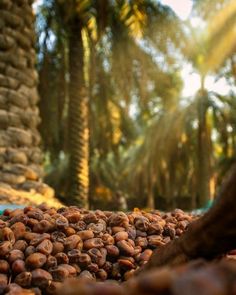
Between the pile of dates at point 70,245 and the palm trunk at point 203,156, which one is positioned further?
the palm trunk at point 203,156

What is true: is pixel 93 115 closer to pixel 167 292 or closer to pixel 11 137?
pixel 11 137

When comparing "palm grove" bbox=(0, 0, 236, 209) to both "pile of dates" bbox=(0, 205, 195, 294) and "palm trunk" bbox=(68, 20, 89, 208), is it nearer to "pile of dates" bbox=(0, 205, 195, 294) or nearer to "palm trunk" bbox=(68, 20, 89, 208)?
"palm trunk" bbox=(68, 20, 89, 208)

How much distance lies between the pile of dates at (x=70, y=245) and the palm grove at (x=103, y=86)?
3.72m

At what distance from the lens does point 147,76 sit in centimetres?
1207

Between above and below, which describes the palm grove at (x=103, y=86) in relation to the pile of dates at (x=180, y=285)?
above

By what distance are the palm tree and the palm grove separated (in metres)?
0.01

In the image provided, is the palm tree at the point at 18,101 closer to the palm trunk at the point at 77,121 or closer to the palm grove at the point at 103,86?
the palm grove at the point at 103,86

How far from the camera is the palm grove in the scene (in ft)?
24.0

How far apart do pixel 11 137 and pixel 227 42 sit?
8.17m

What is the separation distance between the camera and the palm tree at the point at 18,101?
22.5 ft

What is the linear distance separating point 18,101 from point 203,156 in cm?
869

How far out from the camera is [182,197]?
23.7 meters

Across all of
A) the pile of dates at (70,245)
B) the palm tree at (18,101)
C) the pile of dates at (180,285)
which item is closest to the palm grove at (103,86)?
the palm tree at (18,101)

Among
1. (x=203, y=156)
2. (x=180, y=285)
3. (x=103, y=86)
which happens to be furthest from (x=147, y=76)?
(x=180, y=285)
